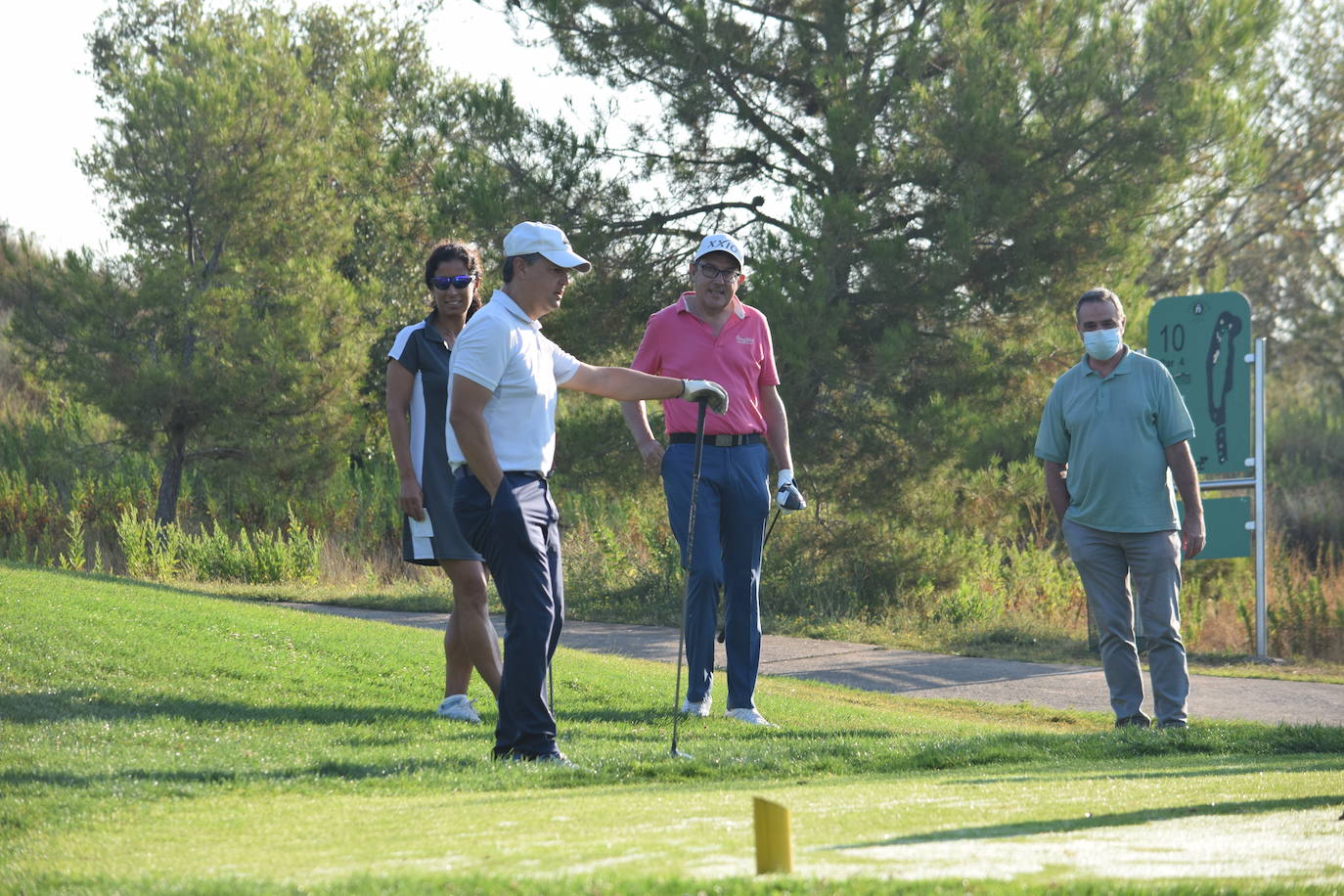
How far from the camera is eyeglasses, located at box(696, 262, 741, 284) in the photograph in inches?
332

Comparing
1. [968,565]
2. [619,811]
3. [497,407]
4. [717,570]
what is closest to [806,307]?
[968,565]

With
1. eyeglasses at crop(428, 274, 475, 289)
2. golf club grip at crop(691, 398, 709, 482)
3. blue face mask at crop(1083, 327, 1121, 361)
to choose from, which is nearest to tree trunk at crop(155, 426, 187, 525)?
eyeglasses at crop(428, 274, 475, 289)

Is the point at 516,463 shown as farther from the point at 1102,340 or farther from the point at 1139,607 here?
the point at 1139,607

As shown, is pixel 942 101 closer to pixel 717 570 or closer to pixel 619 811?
pixel 717 570

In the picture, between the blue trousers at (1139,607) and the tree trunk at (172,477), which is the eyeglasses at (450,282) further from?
the tree trunk at (172,477)

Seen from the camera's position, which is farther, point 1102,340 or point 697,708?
point 1102,340

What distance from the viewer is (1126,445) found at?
8.26 meters

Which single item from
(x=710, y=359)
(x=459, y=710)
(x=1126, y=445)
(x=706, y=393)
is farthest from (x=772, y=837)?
(x=1126, y=445)

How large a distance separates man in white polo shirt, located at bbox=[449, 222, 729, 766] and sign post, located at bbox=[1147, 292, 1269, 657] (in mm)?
8882

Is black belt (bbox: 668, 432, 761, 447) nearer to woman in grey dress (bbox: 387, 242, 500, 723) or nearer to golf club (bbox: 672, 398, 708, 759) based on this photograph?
golf club (bbox: 672, 398, 708, 759)

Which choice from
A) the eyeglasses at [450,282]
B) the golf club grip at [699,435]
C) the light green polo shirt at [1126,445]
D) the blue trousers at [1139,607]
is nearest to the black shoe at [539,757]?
the golf club grip at [699,435]

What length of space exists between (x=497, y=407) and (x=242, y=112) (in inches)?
689

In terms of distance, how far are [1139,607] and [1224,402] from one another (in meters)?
6.02

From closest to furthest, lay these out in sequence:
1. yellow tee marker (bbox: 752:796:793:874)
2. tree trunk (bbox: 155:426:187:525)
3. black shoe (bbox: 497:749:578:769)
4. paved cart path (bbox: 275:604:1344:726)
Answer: yellow tee marker (bbox: 752:796:793:874) < black shoe (bbox: 497:749:578:769) < paved cart path (bbox: 275:604:1344:726) < tree trunk (bbox: 155:426:187:525)
